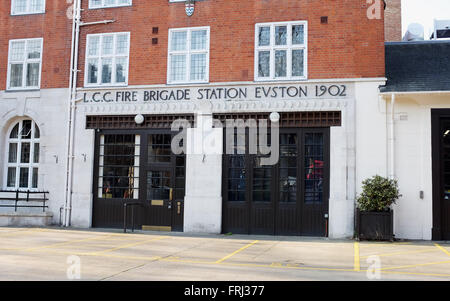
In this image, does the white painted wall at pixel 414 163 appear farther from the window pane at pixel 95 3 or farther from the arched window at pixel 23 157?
the arched window at pixel 23 157

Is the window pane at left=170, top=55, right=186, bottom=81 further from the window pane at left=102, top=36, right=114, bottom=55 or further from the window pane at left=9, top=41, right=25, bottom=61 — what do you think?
the window pane at left=9, top=41, right=25, bottom=61

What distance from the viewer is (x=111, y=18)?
17703 mm

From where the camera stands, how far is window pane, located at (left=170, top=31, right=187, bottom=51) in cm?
1689

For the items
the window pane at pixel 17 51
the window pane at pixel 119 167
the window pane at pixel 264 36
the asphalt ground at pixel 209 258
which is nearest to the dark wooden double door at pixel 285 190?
the asphalt ground at pixel 209 258

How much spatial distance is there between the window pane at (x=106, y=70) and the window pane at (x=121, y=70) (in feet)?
1.08

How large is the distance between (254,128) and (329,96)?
2.66 m

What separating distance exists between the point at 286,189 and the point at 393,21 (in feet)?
50.7

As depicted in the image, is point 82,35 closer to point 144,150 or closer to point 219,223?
point 144,150

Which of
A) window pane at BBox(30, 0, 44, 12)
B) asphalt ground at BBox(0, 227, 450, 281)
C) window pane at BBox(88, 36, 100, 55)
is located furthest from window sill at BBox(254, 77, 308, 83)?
window pane at BBox(30, 0, 44, 12)

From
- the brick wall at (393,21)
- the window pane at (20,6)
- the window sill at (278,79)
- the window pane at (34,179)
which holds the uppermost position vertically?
the brick wall at (393,21)

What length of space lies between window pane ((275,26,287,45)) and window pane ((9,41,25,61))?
10.1 m

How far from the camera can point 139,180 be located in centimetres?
1680

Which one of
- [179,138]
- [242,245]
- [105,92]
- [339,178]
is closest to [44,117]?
[105,92]

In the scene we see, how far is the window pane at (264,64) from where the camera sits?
16109 millimetres
